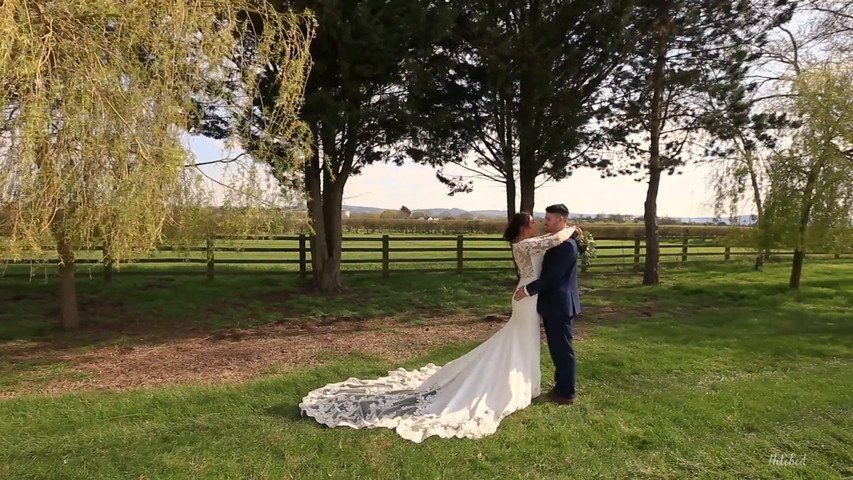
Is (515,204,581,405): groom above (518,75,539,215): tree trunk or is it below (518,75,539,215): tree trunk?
below

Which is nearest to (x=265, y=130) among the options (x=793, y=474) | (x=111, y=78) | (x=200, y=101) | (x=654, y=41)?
(x=200, y=101)

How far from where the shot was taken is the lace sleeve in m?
4.35

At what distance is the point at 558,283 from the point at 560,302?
0.17m

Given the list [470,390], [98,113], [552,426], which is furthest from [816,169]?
[98,113]

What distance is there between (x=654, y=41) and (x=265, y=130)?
32.1 ft

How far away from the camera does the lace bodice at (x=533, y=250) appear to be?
172 inches

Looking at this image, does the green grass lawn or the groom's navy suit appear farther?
the groom's navy suit

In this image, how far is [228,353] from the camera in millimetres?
6457

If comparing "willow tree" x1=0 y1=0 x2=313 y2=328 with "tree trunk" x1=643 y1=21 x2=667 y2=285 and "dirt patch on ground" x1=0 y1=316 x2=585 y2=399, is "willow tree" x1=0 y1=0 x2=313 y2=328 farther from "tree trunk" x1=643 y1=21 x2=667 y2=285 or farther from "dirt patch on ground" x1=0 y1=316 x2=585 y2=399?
"tree trunk" x1=643 y1=21 x2=667 y2=285

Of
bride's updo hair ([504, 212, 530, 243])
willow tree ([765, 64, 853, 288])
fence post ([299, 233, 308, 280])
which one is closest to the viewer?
bride's updo hair ([504, 212, 530, 243])

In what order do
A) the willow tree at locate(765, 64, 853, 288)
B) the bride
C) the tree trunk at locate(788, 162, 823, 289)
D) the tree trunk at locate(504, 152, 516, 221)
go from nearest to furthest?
the bride → the willow tree at locate(765, 64, 853, 288) → the tree trunk at locate(788, 162, 823, 289) → the tree trunk at locate(504, 152, 516, 221)

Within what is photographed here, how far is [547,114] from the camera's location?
11.1m

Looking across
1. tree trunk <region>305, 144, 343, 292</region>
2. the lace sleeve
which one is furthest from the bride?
tree trunk <region>305, 144, 343, 292</region>

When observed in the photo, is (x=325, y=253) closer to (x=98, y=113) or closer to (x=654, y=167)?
(x=98, y=113)
